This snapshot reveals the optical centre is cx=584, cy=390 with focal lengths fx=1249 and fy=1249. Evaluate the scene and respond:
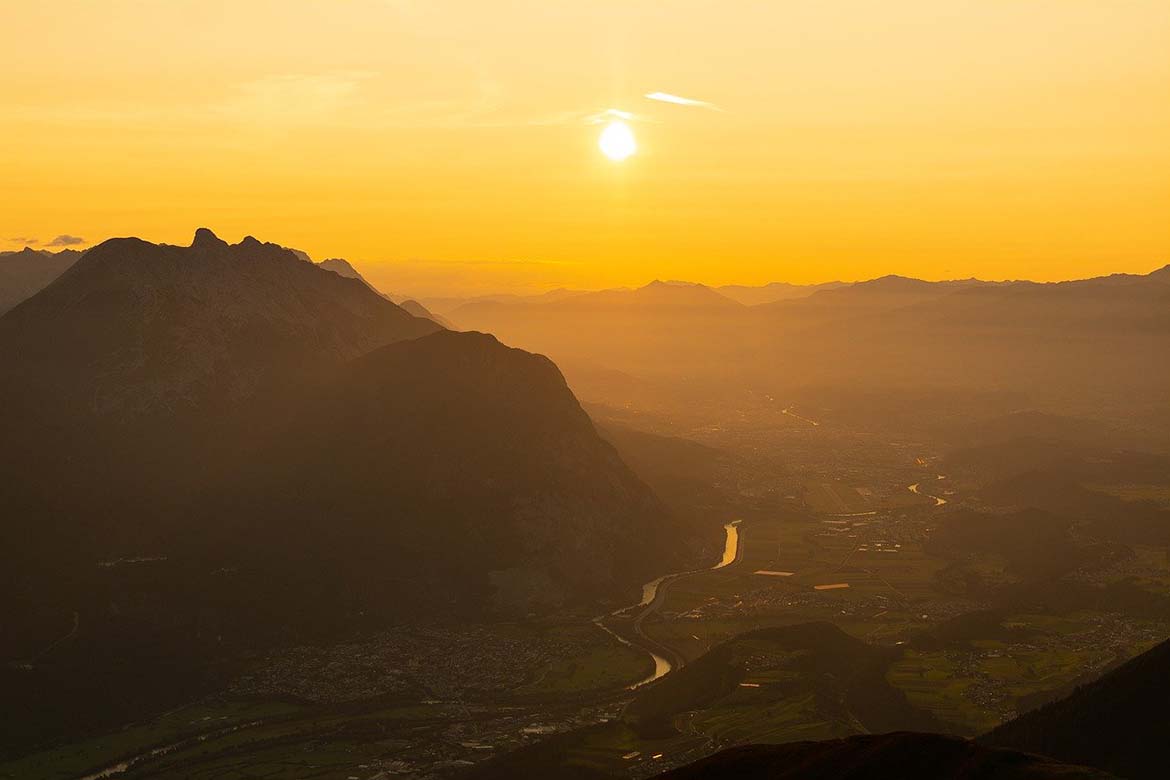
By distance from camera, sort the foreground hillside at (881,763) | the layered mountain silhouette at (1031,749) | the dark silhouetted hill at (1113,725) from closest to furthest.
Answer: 1. the foreground hillside at (881,763)
2. the layered mountain silhouette at (1031,749)
3. the dark silhouetted hill at (1113,725)

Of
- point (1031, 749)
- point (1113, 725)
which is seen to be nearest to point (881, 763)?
point (1031, 749)

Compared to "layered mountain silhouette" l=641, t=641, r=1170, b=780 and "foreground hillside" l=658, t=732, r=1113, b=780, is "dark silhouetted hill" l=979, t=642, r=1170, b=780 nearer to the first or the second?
"layered mountain silhouette" l=641, t=641, r=1170, b=780

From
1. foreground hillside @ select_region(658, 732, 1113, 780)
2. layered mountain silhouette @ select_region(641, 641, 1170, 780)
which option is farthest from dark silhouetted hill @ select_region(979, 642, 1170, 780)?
foreground hillside @ select_region(658, 732, 1113, 780)

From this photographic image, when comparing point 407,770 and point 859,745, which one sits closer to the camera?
point 859,745

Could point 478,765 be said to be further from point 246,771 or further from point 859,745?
point 859,745

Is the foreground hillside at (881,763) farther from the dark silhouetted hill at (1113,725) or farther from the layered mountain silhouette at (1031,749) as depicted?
the dark silhouetted hill at (1113,725)

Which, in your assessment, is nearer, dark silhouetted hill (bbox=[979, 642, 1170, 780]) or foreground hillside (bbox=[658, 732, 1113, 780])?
foreground hillside (bbox=[658, 732, 1113, 780])

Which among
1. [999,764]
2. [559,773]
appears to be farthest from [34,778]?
[999,764]

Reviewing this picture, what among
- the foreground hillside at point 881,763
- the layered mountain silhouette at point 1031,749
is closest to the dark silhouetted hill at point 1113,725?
the layered mountain silhouette at point 1031,749

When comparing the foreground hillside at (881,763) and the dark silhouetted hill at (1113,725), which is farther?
the dark silhouetted hill at (1113,725)

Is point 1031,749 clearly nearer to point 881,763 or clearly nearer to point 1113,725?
point 1113,725

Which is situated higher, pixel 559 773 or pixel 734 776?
pixel 734 776
